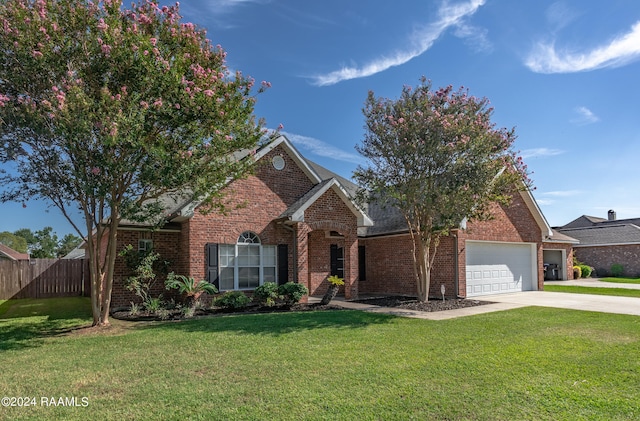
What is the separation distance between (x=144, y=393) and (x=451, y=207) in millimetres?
9966

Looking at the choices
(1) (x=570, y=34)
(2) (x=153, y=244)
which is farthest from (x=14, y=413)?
(1) (x=570, y=34)

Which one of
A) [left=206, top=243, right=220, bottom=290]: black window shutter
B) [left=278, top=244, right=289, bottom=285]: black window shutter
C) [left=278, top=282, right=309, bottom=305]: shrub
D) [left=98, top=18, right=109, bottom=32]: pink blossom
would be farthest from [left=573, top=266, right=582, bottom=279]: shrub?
[left=98, top=18, right=109, bottom=32]: pink blossom

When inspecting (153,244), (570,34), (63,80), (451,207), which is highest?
(570,34)

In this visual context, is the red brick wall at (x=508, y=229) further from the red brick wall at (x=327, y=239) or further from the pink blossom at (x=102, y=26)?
the pink blossom at (x=102, y=26)

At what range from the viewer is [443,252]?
16.5 m

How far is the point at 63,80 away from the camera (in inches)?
333

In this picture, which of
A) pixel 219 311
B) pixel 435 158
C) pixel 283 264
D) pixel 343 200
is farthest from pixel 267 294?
pixel 435 158

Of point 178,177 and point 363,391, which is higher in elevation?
point 178,177

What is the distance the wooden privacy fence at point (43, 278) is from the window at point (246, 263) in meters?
9.33

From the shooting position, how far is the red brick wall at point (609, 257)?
29750mm

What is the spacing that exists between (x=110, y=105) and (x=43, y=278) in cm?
1535

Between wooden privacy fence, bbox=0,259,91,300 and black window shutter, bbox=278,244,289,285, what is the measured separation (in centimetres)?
1045

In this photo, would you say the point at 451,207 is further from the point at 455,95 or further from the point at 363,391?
the point at 363,391

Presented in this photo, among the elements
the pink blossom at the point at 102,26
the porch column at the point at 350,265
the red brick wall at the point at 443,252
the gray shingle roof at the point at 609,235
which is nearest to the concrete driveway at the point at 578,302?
the red brick wall at the point at 443,252
